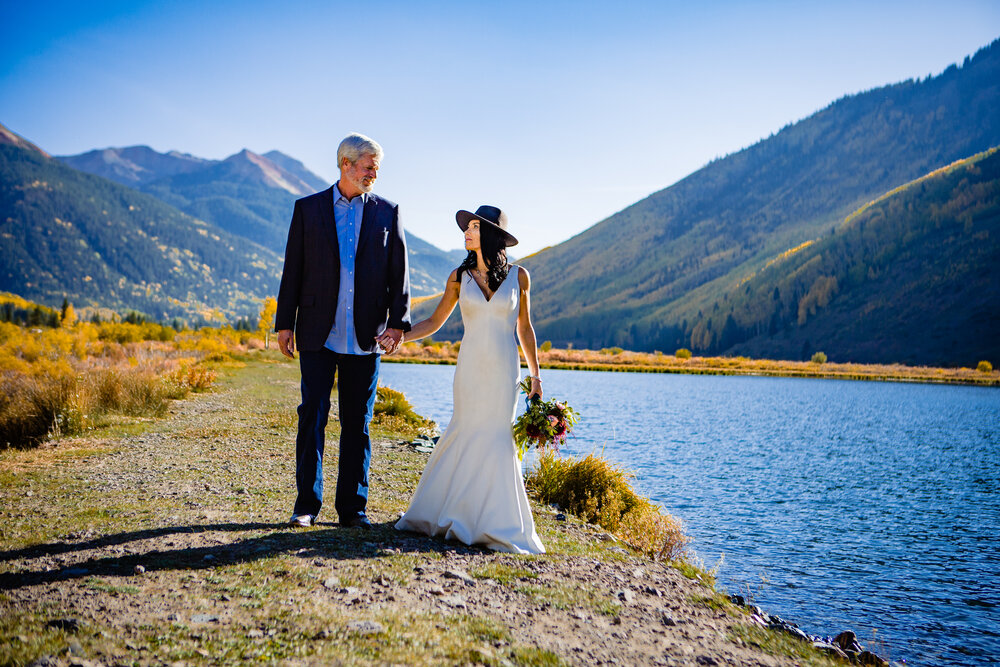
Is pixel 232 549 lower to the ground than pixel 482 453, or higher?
lower

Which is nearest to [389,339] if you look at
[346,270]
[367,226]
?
[346,270]

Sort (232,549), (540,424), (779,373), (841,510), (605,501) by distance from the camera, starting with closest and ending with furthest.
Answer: (232,549), (540,424), (605,501), (841,510), (779,373)

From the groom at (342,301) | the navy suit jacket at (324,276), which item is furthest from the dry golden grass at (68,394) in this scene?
the navy suit jacket at (324,276)

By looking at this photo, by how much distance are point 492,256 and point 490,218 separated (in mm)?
287

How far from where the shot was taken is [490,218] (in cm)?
490

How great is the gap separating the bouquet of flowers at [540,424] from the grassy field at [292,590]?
0.85m

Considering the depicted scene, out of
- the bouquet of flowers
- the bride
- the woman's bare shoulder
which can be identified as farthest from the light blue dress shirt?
the bouquet of flowers

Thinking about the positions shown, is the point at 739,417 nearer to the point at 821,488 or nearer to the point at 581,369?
the point at 821,488

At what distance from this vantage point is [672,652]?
3.29 meters

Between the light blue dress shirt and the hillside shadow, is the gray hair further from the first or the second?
the hillside shadow

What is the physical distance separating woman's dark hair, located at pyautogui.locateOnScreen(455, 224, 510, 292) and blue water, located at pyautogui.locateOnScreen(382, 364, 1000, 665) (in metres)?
3.74

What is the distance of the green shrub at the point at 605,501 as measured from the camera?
6.87m

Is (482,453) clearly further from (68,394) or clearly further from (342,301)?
(68,394)

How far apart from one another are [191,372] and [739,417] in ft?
62.2
